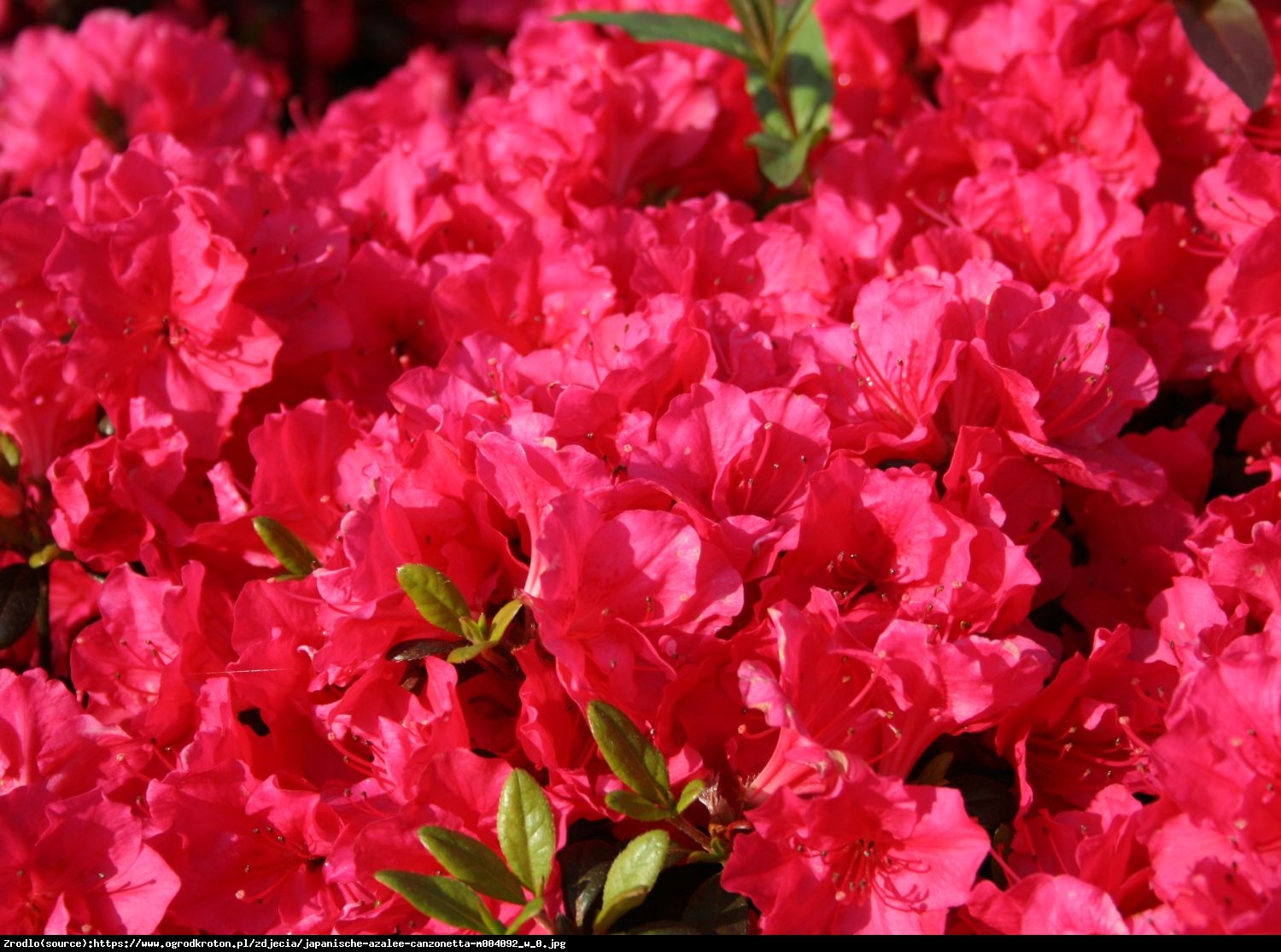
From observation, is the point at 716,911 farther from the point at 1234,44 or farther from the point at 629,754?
the point at 1234,44

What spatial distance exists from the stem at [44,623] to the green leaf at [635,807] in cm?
82

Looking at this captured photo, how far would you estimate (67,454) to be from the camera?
1574 mm

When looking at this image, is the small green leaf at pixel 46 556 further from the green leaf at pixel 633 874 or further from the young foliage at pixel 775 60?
the young foliage at pixel 775 60

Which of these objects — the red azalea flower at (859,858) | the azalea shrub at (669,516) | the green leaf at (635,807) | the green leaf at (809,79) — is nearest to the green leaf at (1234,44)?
the azalea shrub at (669,516)

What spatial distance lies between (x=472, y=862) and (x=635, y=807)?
15 cm

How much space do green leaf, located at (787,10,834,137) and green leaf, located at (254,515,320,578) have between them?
3.17 ft

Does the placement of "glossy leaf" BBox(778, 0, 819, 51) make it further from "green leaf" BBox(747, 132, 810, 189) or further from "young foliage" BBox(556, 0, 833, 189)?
"green leaf" BBox(747, 132, 810, 189)

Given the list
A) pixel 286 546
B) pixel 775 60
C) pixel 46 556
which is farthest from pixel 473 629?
pixel 775 60

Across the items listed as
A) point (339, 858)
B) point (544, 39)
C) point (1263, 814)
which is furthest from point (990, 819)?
point (544, 39)

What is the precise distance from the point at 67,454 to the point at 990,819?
115cm

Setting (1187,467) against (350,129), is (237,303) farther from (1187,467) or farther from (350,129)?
(1187,467)

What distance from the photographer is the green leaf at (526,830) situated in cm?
110

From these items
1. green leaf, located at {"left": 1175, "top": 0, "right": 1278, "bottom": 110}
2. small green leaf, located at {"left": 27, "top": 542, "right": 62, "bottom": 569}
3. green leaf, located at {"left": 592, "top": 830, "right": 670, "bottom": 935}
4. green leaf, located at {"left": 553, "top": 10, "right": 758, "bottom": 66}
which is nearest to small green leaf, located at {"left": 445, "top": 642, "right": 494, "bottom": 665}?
green leaf, located at {"left": 592, "top": 830, "right": 670, "bottom": 935}

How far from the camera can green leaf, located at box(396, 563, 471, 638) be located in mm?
1157
